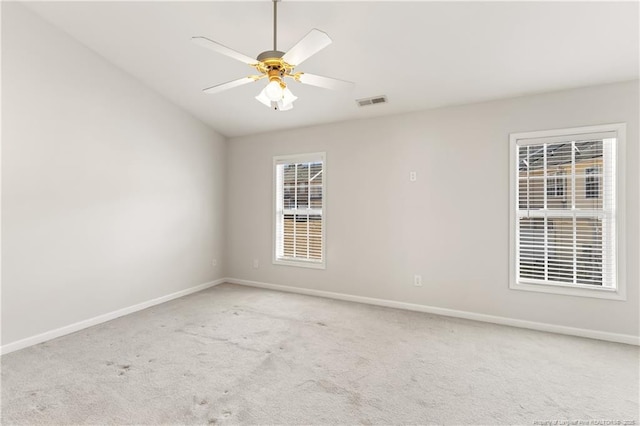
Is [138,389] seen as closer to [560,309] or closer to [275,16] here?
[275,16]

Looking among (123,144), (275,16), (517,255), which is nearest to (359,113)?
(275,16)

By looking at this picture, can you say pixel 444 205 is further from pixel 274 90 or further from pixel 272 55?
pixel 272 55

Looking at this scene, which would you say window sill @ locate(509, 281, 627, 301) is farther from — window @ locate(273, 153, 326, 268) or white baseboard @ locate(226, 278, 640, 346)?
window @ locate(273, 153, 326, 268)

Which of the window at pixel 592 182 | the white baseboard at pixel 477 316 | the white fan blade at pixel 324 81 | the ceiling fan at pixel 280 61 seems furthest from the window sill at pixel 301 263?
the window at pixel 592 182

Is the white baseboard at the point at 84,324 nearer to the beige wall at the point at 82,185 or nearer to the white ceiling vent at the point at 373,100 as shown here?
the beige wall at the point at 82,185

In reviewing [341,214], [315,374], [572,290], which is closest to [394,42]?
[341,214]

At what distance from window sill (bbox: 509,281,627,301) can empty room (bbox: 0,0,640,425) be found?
0.05 ft

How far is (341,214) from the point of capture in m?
4.32

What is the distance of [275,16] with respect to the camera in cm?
236

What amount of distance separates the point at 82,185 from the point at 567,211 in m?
5.05

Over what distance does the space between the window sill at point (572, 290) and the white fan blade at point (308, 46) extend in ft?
10.3

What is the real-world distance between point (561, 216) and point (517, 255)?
0.58 metres

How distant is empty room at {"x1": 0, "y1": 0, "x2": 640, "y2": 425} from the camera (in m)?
2.19

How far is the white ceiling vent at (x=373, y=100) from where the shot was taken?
3.61 meters
